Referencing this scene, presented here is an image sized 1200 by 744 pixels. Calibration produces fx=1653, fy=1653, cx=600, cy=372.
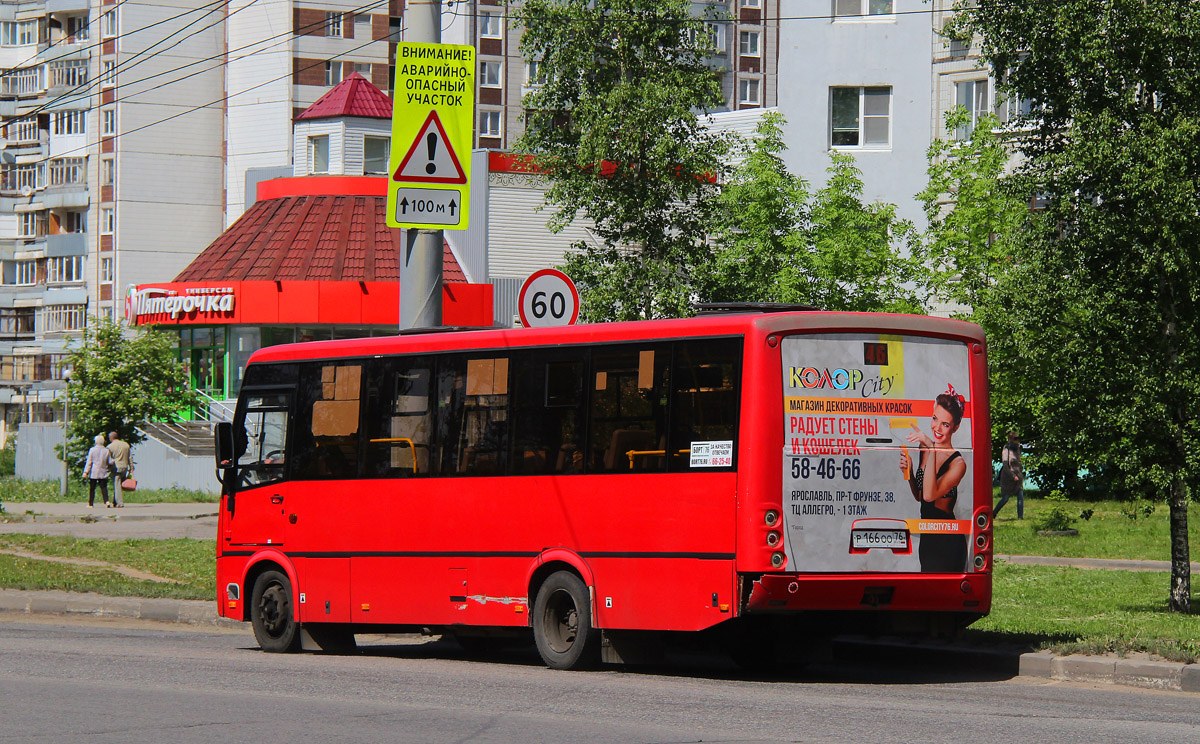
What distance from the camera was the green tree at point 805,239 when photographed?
3622 cm

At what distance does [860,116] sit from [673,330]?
37.1 metres

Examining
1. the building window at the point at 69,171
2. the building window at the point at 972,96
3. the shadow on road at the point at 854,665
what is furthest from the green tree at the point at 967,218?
the building window at the point at 69,171

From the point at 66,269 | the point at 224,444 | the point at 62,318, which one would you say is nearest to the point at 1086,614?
the point at 224,444

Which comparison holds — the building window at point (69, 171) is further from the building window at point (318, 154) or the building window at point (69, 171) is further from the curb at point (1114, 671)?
the curb at point (1114, 671)

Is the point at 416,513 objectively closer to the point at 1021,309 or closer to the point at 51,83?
the point at 1021,309

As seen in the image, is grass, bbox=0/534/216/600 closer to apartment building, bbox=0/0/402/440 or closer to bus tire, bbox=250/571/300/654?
bus tire, bbox=250/571/300/654

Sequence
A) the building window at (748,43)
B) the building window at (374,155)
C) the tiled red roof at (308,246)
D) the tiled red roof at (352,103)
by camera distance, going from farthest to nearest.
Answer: the building window at (748,43), the building window at (374,155), the tiled red roof at (352,103), the tiled red roof at (308,246)

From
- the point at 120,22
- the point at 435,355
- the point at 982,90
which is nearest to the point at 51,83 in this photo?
the point at 120,22

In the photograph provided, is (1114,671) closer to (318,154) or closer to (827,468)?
(827,468)

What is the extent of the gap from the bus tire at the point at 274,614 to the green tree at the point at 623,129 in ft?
34.6

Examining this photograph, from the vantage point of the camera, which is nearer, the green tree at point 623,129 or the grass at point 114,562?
the grass at point 114,562

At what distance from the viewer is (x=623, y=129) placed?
25.0m

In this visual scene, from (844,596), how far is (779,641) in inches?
51.8

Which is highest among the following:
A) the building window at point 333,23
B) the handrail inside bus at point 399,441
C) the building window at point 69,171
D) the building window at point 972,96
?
the building window at point 333,23
